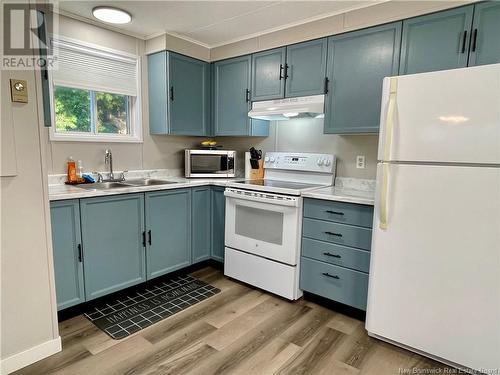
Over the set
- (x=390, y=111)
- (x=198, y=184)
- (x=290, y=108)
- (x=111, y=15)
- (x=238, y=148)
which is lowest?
(x=198, y=184)

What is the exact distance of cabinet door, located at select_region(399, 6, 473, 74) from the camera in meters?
1.94

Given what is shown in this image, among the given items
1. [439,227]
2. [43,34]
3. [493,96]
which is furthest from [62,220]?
[493,96]

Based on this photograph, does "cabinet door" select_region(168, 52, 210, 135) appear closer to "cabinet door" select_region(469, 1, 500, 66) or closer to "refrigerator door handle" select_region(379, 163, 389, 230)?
"refrigerator door handle" select_region(379, 163, 389, 230)

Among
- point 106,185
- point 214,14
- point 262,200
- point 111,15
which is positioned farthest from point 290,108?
point 106,185

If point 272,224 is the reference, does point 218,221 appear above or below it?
below

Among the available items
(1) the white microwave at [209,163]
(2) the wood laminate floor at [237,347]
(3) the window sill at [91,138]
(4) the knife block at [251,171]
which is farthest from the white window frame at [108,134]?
(2) the wood laminate floor at [237,347]

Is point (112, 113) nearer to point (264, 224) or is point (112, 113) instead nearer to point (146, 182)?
point (146, 182)

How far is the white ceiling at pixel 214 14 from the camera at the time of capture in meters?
2.30

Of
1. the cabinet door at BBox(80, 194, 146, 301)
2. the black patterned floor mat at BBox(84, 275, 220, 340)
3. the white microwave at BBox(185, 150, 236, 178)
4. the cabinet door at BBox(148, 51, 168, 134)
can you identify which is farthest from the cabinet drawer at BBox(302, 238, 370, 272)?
the cabinet door at BBox(148, 51, 168, 134)

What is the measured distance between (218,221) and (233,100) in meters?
1.25

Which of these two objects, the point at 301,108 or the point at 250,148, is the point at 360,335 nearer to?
the point at 301,108

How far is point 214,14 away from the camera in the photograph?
2.50m

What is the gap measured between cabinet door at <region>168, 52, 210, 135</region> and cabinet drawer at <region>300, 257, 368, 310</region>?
1772 mm

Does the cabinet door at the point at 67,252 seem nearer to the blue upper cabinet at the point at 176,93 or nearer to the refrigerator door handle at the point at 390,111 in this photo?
the blue upper cabinet at the point at 176,93
